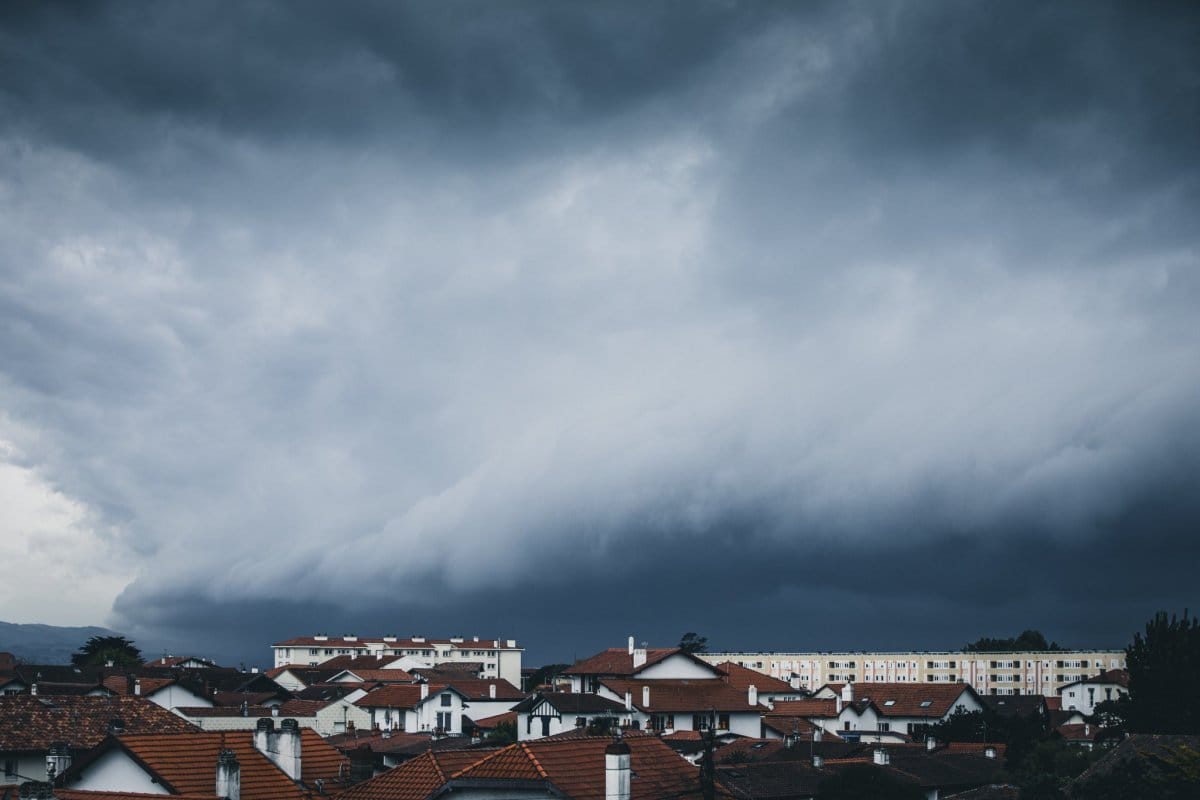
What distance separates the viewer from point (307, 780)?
1443 inches

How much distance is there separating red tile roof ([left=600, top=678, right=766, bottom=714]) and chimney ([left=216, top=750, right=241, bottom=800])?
59851mm

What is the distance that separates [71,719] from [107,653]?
4476 inches

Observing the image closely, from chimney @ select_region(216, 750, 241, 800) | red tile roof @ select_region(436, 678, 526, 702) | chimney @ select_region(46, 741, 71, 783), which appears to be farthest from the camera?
red tile roof @ select_region(436, 678, 526, 702)

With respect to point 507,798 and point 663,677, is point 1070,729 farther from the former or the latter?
point 507,798

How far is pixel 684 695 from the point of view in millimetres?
93875

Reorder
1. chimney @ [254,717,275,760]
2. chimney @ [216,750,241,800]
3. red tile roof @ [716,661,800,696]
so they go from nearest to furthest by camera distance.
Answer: chimney @ [216,750,241,800] → chimney @ [254,717,275,760] → red tile roof @ [716,661,800,696]

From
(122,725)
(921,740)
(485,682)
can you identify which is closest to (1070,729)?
(921,740)

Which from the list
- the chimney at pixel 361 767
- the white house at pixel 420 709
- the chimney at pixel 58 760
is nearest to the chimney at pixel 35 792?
the chimney at pixel 58 760

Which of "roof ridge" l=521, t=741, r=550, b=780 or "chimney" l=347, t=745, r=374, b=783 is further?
"chimney" l=347, t=745, r=374, b=783

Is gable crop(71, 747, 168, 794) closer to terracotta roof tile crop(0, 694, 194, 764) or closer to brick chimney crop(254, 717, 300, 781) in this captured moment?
brick chimney crop(254, 717, 300, 781)

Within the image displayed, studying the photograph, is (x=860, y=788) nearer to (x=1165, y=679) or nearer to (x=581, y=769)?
(x=581, y=769)

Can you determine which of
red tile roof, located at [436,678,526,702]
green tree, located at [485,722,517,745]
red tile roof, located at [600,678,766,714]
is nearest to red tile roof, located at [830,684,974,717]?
red tile roof, located at [600,678,766,714]

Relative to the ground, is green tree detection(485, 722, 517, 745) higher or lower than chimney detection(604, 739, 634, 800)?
lower

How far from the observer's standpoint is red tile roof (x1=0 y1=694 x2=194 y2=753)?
158 ft
